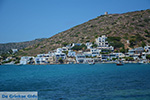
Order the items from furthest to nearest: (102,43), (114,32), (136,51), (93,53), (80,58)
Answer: (114,32) < (102,43) < (93,53) < (80,58) < (136,51)

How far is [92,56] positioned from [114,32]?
30595 mm

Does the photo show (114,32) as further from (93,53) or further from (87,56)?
(87,56)

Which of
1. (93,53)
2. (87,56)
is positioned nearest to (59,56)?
(87,56)

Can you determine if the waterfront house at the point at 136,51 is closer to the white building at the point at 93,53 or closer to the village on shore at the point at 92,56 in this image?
the village on shore at the point at 92,56

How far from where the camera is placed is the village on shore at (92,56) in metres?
93.6

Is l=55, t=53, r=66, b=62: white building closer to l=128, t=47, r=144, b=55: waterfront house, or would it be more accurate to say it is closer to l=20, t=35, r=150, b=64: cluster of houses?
l=20, t=35, r=150, b=64: cluster of houses

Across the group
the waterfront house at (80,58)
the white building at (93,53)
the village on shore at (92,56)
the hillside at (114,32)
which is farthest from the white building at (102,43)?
the waterfront house at (80,58)

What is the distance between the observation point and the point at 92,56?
98938 mm

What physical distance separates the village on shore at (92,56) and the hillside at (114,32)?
24.0 ft

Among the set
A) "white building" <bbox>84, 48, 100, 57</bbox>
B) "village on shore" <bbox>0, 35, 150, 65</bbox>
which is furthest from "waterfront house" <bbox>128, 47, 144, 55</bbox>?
"white building" <bbox>84, 48, 100, 57</bbox>

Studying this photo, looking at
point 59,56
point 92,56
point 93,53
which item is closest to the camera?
point 59,56

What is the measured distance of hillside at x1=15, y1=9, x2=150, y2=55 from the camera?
112000mm

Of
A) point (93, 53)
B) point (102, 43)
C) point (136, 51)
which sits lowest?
point (136, 51)

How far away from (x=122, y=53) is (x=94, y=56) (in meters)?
11.6
